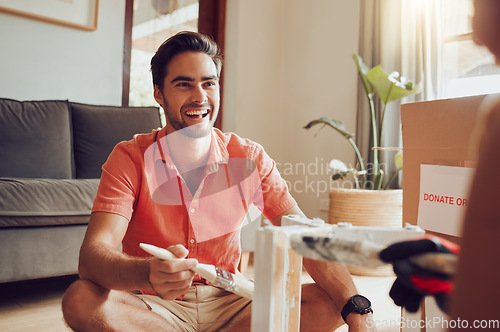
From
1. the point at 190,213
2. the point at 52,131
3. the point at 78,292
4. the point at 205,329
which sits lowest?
the point at 205,329

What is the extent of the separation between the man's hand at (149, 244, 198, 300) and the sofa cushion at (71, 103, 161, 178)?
1.75m

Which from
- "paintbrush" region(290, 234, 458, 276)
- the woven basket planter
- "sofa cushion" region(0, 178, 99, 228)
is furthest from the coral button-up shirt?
the woven basket planter

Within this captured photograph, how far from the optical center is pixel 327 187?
329cm

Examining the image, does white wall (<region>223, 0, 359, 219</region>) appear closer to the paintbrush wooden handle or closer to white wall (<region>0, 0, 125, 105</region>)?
white wall (<region>0, 0, 125, 105</region>)

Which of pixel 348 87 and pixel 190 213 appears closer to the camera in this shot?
pixel 190 213

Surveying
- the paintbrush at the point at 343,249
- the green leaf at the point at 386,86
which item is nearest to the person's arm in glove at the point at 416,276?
the paintbrush at the point at 343,249

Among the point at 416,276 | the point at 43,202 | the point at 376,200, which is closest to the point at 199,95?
the point at 43,202

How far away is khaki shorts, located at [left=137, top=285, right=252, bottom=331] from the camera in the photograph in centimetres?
107

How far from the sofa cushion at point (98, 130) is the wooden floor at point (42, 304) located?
620 mm

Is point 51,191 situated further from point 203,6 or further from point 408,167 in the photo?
point 203,6

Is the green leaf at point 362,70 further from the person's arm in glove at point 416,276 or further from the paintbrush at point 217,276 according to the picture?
the person's arm in glove at point 416,276

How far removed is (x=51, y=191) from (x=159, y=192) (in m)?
0.82

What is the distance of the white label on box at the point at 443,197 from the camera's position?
37.1 inches

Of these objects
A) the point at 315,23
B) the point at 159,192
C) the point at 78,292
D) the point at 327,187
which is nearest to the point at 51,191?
the point at 159,192
